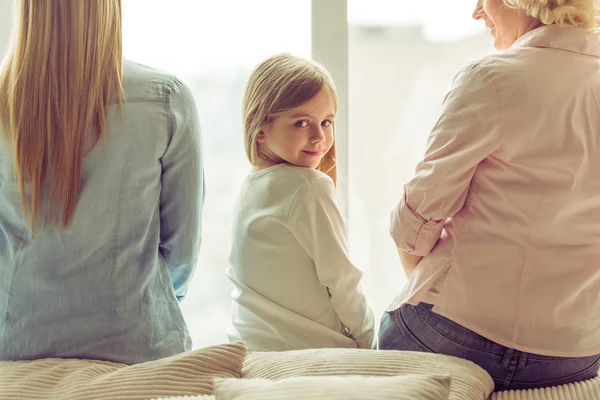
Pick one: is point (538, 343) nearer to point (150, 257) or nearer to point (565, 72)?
point (565, 72)

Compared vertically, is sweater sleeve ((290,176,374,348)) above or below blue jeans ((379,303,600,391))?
above

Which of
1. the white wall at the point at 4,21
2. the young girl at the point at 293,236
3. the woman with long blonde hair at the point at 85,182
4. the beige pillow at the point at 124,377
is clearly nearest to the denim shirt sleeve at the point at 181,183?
the woman with long blonde hair at the point at 85,182

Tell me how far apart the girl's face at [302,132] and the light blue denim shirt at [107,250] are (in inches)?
9.4

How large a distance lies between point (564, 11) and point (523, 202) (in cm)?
38

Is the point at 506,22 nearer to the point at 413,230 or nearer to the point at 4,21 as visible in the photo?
the point at 413,230

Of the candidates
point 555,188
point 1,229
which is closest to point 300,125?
point 555,188

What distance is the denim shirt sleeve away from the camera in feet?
4.96

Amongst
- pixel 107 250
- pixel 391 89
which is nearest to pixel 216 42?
pixel 391 89

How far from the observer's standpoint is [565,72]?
1373 millimetres

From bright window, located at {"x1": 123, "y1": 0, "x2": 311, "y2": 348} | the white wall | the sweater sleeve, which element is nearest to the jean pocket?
the sweater sleeve

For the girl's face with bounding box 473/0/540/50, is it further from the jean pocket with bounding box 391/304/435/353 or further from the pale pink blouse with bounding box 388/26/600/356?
the jean pocket with bounding box 391/304/435/353

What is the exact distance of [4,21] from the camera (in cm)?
195

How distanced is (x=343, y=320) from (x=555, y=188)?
1.86 ft

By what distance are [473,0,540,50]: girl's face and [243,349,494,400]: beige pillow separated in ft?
2.23
